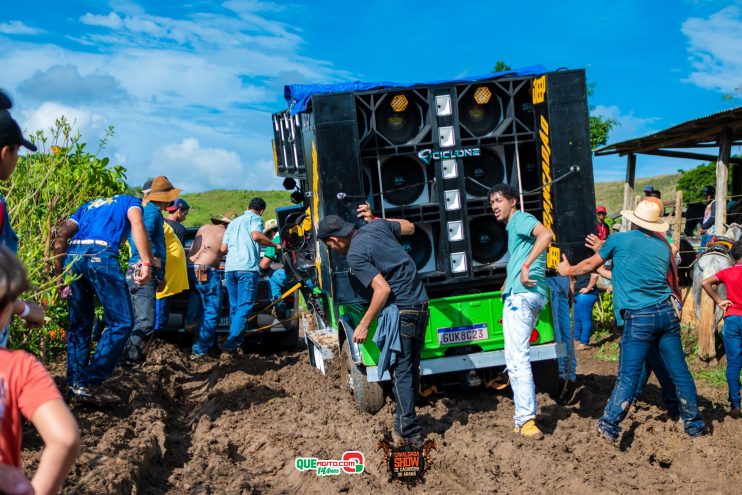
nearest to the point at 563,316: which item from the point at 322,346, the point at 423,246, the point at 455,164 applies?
the point at 423,246

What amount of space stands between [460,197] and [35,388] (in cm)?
564

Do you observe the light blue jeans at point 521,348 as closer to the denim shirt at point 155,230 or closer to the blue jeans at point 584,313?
the denim shirt at point 155,230

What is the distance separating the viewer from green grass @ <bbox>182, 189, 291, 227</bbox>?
51188mm

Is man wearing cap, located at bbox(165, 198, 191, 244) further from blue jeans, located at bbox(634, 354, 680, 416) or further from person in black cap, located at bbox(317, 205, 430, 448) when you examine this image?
blue jeans, located at bbox(634, 354, 680, 416)

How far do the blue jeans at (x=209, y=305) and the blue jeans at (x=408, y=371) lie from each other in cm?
448

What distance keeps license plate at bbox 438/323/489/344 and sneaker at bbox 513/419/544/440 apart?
1.11 metres

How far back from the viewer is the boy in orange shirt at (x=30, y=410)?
2244mm

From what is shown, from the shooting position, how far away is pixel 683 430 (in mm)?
6508

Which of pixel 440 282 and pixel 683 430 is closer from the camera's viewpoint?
pixel 683 430

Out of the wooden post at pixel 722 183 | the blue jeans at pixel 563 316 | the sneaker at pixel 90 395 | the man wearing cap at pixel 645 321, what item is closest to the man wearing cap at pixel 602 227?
the wooden post at pixel 722 183

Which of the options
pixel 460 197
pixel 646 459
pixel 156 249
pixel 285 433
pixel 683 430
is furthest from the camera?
pixel 156 249

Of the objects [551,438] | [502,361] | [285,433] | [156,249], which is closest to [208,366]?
[156,249]

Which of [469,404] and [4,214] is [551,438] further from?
[4,214]

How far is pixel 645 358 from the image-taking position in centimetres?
642
